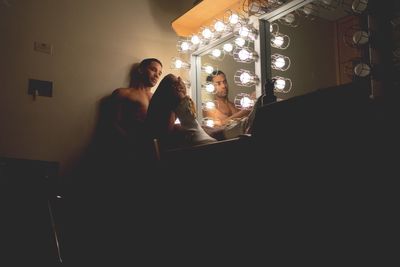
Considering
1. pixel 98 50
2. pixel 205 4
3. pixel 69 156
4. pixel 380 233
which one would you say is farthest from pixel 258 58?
pixel 380 233

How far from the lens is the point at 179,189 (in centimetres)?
183

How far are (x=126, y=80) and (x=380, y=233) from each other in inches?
105

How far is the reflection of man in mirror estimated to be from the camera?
3178 millimetres

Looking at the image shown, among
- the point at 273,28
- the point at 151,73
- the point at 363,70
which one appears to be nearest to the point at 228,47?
the point at 273,28

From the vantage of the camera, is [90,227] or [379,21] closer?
[379,21]

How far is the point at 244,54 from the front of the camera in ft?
9.62

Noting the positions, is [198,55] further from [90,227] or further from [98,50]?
[90,227]

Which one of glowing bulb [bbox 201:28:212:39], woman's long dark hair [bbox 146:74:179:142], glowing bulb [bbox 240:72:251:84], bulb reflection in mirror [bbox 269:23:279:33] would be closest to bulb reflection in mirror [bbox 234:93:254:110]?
glowing bulb [bbox 240:72:251:84]

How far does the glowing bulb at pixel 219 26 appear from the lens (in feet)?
10.5

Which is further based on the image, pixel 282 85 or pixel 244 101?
pixel 244 101

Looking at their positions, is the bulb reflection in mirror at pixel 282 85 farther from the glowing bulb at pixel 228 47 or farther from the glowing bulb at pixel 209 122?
the glowing bulb at pixel 209 122

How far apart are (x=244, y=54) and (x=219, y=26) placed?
0.43 meters

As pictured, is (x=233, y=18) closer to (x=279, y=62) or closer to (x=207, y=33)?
(x=207, y=33)

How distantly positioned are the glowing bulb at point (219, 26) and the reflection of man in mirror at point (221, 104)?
1.27ft
